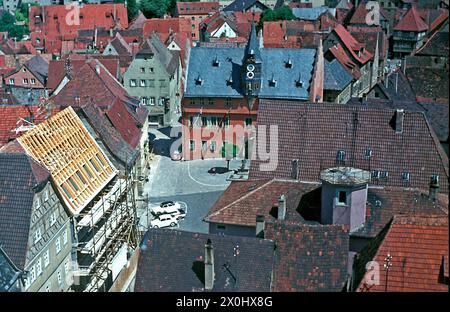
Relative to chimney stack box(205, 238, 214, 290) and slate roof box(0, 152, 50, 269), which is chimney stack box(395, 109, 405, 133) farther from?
slate roof box(0, 152, 50, 269)

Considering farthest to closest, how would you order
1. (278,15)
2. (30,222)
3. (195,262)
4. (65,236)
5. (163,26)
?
(278,15) < (163,26) < (65,236) < (30,222) < (195,262)

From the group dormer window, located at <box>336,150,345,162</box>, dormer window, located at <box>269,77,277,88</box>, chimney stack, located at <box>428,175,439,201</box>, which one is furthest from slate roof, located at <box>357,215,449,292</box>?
dormer window, located at <box>269,77,277,88</box>

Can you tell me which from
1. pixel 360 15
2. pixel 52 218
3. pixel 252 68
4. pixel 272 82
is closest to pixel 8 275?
pixel 52 218

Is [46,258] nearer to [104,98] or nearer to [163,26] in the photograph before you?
[104,98]

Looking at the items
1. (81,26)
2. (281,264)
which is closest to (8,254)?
(281,264)
